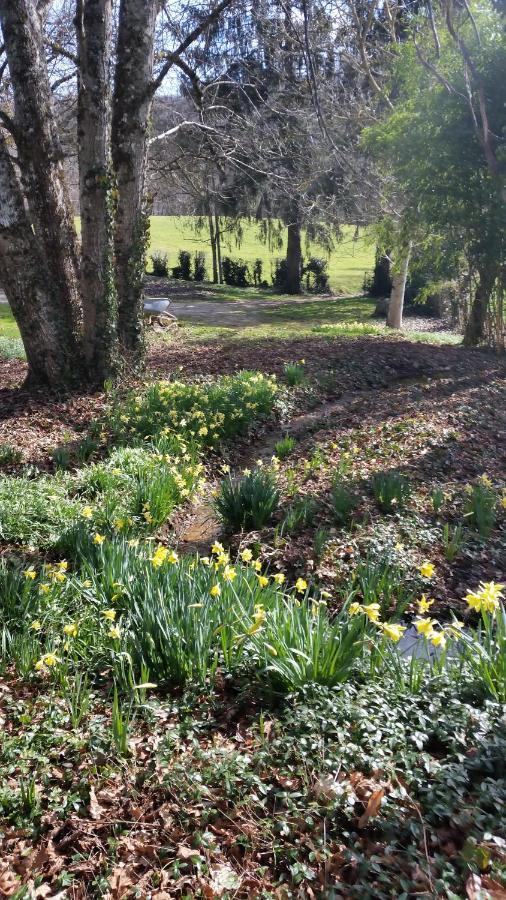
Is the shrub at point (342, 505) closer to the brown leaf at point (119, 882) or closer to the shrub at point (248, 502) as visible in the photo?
the shrub at point (248, 502)

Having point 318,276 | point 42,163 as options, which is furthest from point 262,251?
point 42,163

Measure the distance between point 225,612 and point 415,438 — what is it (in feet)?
13.2

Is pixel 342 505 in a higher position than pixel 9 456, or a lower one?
lower

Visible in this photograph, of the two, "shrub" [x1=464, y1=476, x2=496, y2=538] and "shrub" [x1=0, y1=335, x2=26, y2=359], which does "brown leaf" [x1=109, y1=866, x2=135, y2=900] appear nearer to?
"shrub" [x1=464, y1=476, x2=496, y2=538]

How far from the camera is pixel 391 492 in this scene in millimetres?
4691

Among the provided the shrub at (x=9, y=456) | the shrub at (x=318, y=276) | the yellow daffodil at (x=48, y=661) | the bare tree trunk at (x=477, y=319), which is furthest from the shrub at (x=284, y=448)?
the shrub at (x=318, y=276)

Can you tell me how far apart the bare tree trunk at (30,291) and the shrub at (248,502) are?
127 inches

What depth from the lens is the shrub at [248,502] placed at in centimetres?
450

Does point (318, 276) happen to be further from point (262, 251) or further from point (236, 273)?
point (262, 251)

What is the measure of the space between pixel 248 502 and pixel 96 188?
396 cm

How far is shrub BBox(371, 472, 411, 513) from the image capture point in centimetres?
470

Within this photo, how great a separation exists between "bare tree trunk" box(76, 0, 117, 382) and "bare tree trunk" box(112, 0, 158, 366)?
471mm

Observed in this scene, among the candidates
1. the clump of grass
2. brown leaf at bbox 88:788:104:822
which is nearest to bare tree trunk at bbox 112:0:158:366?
the clump of grass

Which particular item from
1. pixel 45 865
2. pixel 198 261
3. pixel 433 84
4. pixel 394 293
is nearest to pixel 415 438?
pixel 45 865
